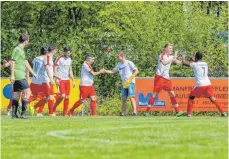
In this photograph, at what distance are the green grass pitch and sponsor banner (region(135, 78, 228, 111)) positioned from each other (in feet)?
42.9

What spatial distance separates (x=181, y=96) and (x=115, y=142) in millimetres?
16727

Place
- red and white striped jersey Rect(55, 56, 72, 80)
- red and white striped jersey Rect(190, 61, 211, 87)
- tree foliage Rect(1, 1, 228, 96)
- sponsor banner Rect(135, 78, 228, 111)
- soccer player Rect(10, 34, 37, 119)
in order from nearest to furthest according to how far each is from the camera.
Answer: soccer player Rect(10, 34, 37, 119), red and white striped jersey Rect(190, 61, 211, 87), red and white striped jersey Rect(55, 56, 72, 80), sponsor banner Rect(135, 78, 228, 111), tree foliage Rect(1, 1, 228, 96)

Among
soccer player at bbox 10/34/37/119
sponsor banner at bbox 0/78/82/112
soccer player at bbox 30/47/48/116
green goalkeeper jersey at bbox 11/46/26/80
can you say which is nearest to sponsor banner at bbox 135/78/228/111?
sponsor banner at bbox 0/78/82/112

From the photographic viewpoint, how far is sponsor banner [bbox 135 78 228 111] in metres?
27.3

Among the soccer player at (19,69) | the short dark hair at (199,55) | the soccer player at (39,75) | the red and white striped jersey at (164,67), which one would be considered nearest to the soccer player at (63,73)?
the soccer player at (39,75)

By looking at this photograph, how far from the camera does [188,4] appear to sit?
123 feet

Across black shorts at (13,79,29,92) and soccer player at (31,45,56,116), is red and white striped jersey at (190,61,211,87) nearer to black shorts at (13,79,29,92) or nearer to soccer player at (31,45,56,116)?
soccer player at (31,45,56,116)

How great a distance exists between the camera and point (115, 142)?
10.9 metres

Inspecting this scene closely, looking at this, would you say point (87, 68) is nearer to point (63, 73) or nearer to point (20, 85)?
point (63, 73)

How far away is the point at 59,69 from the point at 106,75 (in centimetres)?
720

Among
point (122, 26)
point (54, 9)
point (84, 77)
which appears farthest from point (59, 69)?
point (54, 9)

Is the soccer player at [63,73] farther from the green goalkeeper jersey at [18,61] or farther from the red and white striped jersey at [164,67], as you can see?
the green goalkeeper jersey at [18,61]

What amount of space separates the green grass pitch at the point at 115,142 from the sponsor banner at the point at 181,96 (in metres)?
13.1

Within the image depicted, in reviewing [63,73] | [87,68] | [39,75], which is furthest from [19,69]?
[87,68]
